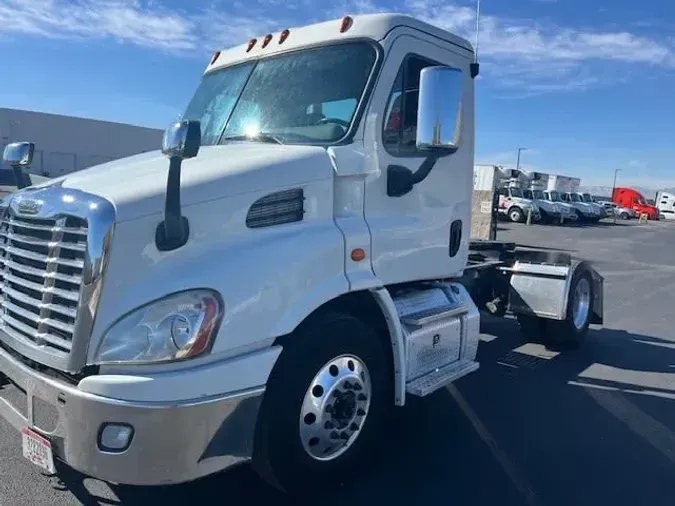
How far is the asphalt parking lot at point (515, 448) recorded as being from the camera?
3.50 meters

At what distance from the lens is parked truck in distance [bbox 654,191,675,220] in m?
59.7

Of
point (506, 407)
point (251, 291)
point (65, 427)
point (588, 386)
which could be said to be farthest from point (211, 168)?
point (588, 386)

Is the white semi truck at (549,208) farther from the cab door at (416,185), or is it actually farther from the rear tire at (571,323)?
the cab door at (416,185)

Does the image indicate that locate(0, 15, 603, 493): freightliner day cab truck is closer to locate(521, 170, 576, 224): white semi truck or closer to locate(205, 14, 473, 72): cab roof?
locate(205, 14, 473, 72): cab roof

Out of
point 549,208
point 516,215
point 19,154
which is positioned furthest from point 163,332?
point 549,208

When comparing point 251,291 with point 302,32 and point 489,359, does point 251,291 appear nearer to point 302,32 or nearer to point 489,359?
point 302,32

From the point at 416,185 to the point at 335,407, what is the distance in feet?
5.31

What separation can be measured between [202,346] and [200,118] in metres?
2.36

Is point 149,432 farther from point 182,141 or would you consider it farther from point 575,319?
point 575,319

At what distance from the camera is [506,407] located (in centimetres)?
506

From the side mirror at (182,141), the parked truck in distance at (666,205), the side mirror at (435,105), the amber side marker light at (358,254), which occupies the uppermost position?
the side mirror at (435,105)

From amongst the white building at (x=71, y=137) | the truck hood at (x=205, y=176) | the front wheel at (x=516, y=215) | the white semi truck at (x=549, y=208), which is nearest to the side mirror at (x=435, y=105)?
the truck hood at (x=205, y=176)

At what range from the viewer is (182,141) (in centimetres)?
271

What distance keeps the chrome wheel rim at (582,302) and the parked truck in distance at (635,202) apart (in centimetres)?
5367
